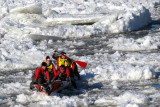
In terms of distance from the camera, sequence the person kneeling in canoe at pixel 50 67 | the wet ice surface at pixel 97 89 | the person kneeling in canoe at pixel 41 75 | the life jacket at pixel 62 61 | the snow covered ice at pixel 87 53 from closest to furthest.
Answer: the wet ice surface at pixel 97 89
the snow covered ice at pixel 87 53
the person kneeling in canoe at pixel 41 75
the person kneeling in canoe at pixel 50 67
the life jacket at pixel 62 61

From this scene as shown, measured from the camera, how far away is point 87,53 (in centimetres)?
1747

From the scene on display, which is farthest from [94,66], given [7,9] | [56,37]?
[7,9]

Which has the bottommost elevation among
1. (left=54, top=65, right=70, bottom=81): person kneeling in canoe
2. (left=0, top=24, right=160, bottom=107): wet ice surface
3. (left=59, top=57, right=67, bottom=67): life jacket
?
(left=0, top=24, right=160, bottom=107): wet ice surface

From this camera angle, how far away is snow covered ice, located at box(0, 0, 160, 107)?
1055 centimetres

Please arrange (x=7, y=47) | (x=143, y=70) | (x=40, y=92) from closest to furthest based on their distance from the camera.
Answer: (x=40, y=92) < (x=143, y=70) < (x=7, y=47)

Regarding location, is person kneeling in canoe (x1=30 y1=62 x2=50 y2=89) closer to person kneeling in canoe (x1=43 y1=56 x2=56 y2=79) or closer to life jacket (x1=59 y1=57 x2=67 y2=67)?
person kneeling in canoe (x1=43 y1=56 x2=56 y2=79)

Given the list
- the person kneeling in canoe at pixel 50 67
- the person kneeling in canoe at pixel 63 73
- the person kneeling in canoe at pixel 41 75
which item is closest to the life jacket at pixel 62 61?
the person kneeling in canoe at pixel 50 67

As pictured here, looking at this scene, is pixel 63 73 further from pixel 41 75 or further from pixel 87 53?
pixel 87 53

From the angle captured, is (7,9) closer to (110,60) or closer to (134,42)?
(134,42)

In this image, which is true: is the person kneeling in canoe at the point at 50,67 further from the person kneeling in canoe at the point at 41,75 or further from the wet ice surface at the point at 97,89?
the wet ice surface at the point at 97,89

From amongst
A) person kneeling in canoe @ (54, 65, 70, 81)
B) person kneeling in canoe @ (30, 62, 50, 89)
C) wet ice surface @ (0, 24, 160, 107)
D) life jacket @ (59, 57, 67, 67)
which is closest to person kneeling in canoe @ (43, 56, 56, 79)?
person kneeling in canoe @ (54, 65, 70, 81)

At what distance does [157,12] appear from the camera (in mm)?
34719

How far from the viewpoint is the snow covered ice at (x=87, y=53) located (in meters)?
10.6

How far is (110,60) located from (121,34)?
7405mm
